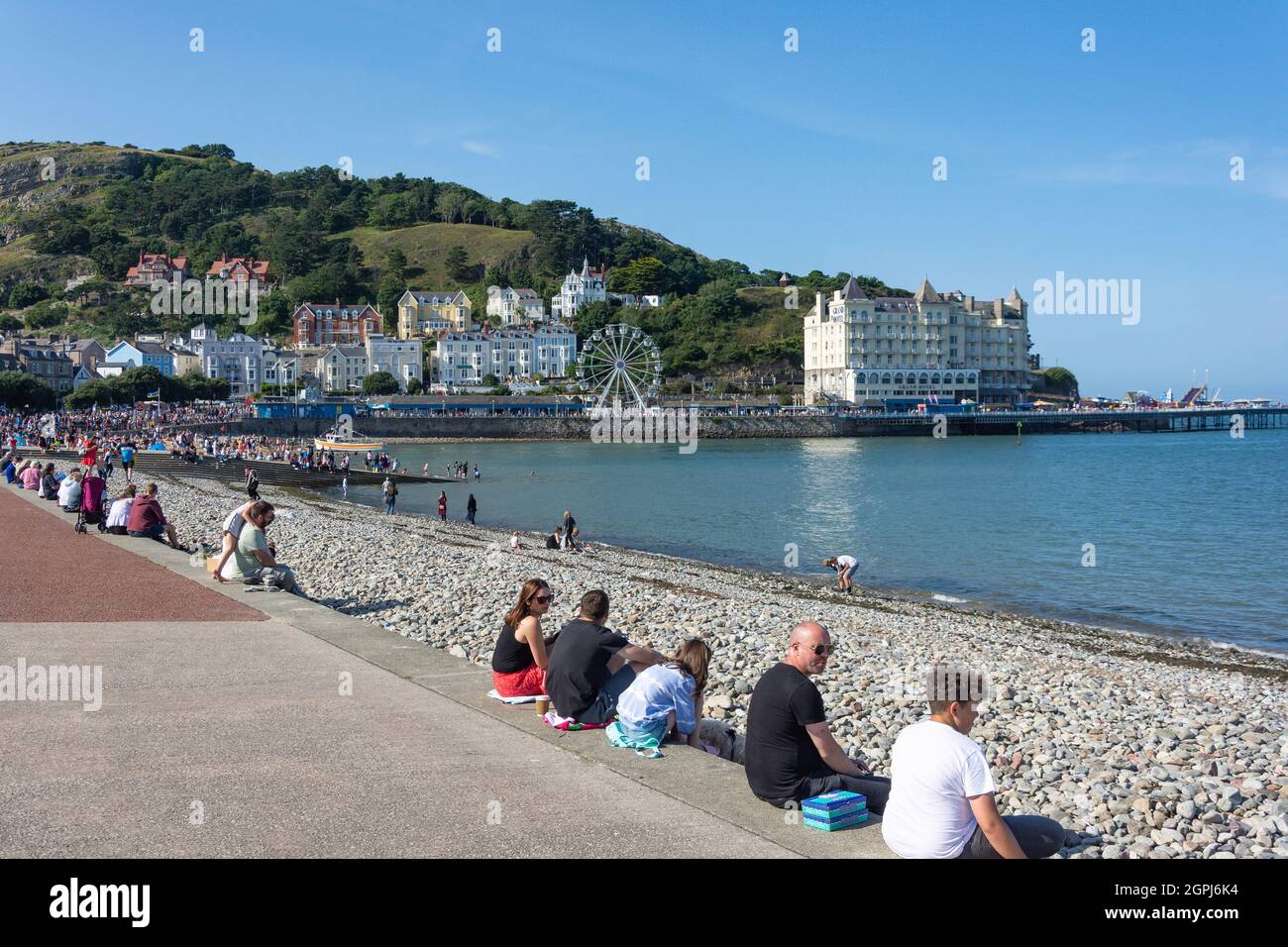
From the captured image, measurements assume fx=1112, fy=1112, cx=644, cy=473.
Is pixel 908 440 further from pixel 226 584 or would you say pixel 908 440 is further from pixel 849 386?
pixel 226 584

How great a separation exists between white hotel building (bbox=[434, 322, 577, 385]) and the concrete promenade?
429 ft

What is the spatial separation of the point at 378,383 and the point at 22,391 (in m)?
44.9

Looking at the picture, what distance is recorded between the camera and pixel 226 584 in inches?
484

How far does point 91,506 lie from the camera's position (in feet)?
57.8

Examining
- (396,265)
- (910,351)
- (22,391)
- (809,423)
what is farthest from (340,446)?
(396,265)

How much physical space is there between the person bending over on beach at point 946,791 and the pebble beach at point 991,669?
57.4 inches

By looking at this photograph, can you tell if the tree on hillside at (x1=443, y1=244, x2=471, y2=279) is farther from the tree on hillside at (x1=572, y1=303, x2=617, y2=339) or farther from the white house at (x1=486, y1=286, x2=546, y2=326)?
the tree on hillside at (x1=572, y1=303, x2=617, y2=339)

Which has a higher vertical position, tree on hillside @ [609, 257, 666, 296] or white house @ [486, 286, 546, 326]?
tree on hillside @ [609, 257, 666, 296]

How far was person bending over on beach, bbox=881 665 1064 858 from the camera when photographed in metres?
4.53

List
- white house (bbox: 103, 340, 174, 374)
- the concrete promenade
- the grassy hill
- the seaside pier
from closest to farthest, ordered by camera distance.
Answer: the concrete promenade, the seaside pier, white house (bbox: 103, 340, 174, 374), the grassy hill

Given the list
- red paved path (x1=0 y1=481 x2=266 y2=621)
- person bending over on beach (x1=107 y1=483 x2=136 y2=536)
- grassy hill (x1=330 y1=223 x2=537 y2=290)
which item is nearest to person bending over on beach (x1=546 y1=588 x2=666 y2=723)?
red paved path (x1=0 y1=481 x2=266 y2=621)

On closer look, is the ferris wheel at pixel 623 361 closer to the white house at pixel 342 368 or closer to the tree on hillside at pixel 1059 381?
the white house at pixel 342 368

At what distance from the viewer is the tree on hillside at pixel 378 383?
124m
